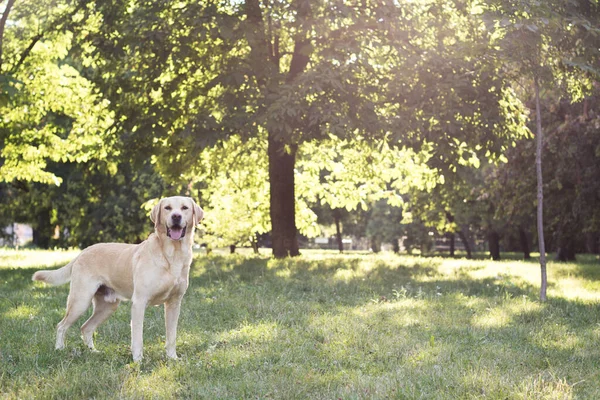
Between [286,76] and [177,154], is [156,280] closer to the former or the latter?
[286,76]

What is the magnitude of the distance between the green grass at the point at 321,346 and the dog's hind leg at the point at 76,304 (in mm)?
183

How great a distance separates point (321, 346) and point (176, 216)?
2.10 meters

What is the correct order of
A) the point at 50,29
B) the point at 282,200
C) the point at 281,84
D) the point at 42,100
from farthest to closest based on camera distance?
1. the point at 282,200
2. the point at 42,100
3. the point at 50,29
4. the point at 281,84

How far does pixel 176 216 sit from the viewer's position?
667 centimetres

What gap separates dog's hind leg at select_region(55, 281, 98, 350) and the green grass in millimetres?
183

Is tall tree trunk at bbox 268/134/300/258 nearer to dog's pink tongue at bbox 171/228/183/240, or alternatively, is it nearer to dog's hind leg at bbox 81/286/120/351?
dog's hind leg at bbox 81/286/120/351

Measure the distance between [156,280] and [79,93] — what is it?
1438cm

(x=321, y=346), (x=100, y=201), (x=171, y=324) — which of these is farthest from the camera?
(x=100, y=201)

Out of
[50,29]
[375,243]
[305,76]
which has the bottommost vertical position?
[375,243]

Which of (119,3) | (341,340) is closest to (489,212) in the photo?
(119,3)

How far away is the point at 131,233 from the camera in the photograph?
3753 cm

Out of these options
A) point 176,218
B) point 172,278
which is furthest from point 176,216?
point 172,278

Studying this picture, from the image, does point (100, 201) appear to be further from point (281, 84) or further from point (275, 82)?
point (281, 84)

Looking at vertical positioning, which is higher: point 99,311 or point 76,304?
point 76,304
